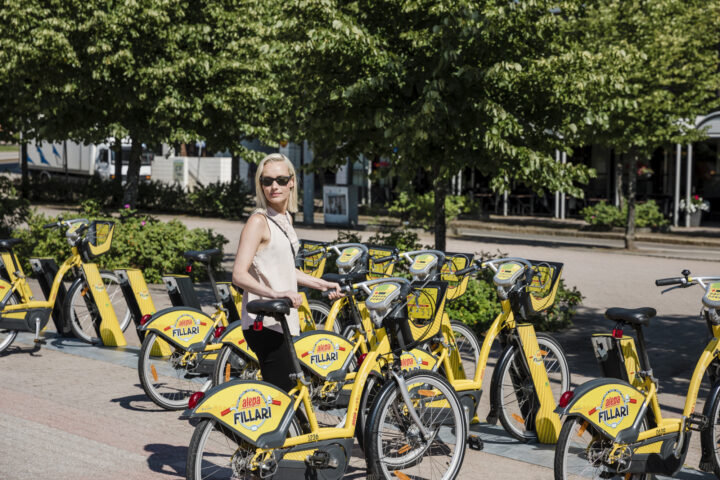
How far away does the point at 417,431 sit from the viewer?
448 cm

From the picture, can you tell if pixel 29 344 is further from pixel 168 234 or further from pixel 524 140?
pixel 524 140

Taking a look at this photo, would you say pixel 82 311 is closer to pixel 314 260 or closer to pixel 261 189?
pixel 314 260

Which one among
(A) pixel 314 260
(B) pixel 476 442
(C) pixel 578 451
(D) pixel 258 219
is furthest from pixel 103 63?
(C) pixel 578 451

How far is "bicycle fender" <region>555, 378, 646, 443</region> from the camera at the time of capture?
402 centimetres

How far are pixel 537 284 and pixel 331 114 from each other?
4971 mm

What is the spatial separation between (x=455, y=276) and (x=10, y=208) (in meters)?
10.6

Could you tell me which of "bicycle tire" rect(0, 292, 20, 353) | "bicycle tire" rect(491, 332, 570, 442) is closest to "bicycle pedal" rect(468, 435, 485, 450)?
"bicycle tire" rect(491, 332, 570, 442)

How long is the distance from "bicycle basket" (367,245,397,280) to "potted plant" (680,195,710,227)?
859 inches

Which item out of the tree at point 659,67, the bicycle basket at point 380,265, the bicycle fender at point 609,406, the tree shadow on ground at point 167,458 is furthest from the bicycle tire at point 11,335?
the tree at point 659,67

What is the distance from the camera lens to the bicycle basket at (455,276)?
627 centimetres

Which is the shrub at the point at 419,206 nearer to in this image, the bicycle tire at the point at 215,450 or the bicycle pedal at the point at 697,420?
the bicycle pedal at the point at 697,420

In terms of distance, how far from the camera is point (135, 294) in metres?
7.72

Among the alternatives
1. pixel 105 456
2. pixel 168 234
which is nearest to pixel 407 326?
pixel 105 456

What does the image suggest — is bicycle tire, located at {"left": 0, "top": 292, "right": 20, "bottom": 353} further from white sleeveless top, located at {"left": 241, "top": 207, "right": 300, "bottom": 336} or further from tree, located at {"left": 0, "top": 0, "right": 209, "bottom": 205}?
tree, located at {"left": 0, "top": 0, "right": 209, "bottom": 205}
